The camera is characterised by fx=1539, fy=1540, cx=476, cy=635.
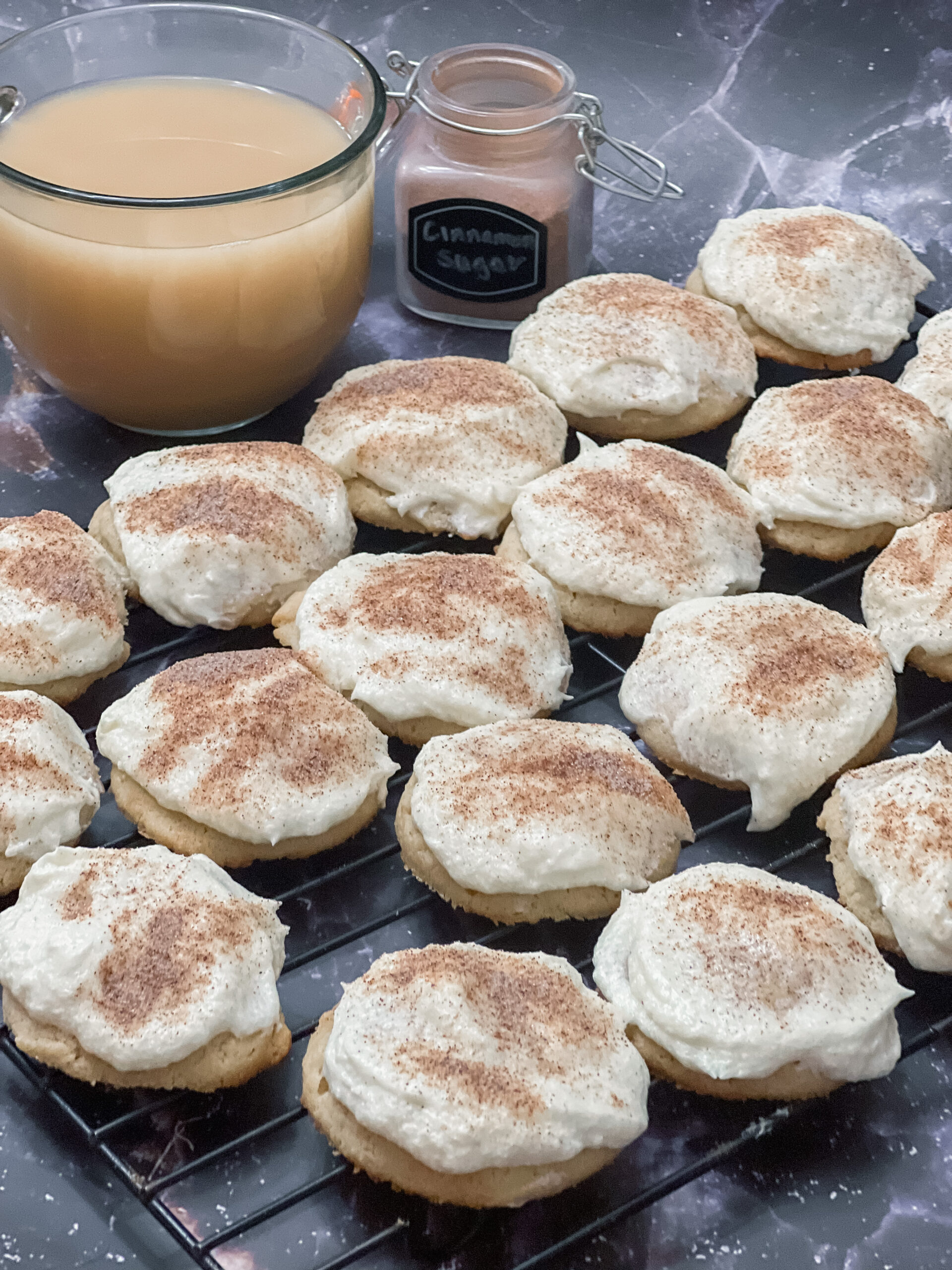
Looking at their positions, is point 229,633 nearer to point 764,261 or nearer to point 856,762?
point 856,762

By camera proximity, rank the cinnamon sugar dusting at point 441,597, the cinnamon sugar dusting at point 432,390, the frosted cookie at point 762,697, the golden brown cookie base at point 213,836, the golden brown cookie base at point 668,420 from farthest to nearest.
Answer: the golden brown cookie base at point 668,420 < the cinnamon sugar dusting at point 432,390 < the cinnamon sugar dusting at point 441,597 < the frosted cookie at point 762,697 < the golden brown cookie base at point 213,836

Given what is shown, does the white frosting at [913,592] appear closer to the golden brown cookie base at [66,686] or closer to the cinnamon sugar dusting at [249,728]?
the cinnamon sugar dusting at [249,728]

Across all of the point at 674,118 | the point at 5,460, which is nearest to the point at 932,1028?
the point at 5,460

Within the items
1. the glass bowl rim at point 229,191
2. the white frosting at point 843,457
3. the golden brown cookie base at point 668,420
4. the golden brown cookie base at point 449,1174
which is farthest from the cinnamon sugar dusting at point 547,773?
the glass bowl rim at point 229,191

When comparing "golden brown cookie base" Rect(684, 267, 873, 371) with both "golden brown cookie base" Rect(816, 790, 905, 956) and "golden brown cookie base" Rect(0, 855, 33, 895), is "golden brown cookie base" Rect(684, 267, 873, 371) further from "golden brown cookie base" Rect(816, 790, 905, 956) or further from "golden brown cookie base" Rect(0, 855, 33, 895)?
"golden brown cookie base" Rect(0, 855, 33, 895)

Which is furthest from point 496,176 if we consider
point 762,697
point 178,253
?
point 762,697

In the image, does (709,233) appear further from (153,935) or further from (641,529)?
(153,935)
